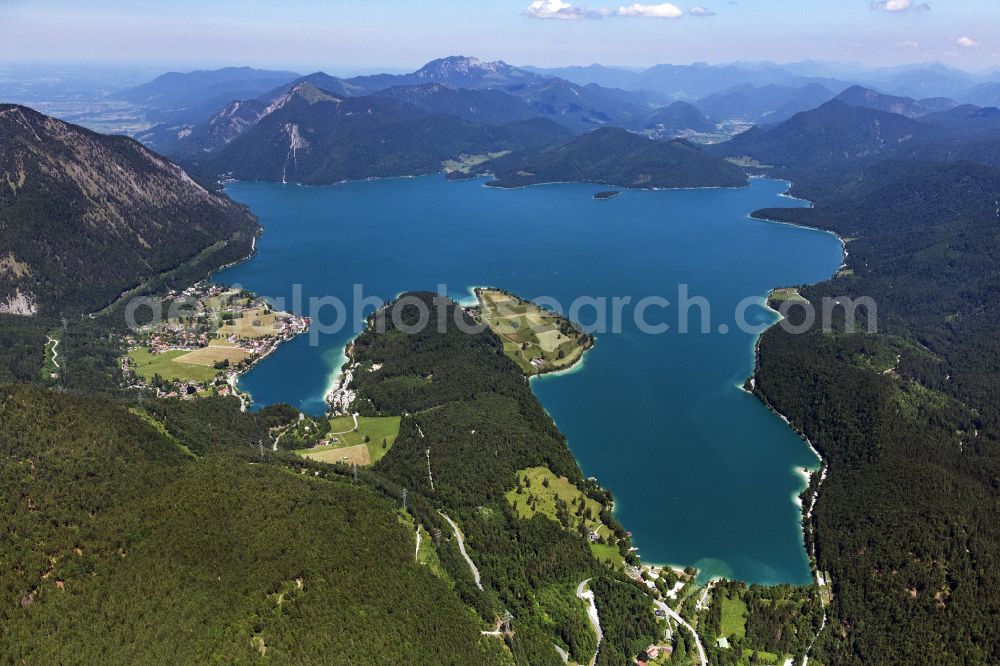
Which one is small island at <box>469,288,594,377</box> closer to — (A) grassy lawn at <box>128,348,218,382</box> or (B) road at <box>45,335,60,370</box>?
(A) grassy lawn at <box>128,348,218,382</box>

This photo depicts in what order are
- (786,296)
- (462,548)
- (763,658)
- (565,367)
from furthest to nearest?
(786,296)
(565,367)
(462,548)
(763,658)

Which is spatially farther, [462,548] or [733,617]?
[462,548]

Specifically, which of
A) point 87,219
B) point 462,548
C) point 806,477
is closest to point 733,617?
point 462,548

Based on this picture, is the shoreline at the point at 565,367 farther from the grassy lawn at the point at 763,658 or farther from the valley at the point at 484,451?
the grassy lawn at the point at 763,658

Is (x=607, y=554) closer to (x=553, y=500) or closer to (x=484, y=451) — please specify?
(x=553, y=500)

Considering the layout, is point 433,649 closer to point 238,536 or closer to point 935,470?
point 238,536

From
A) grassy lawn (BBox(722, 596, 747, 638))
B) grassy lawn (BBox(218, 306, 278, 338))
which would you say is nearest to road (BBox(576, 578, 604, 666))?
grassy lawn (BBox(722, 596, 747, 638))

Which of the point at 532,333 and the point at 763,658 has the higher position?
the point at 532,333

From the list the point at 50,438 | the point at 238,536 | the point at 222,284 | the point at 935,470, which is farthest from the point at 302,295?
the point at 935,470
